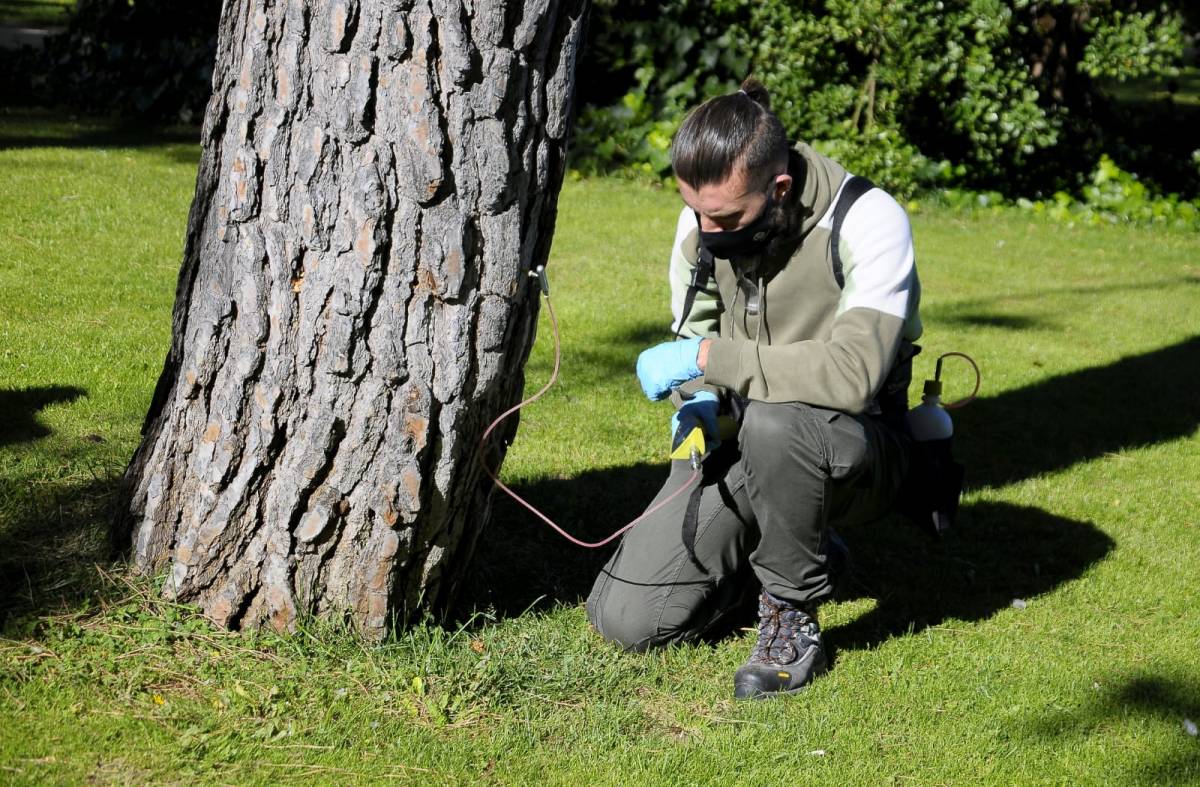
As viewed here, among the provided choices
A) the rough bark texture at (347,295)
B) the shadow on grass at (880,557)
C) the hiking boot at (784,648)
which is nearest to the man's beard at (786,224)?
the rough bark texture at (347,295)

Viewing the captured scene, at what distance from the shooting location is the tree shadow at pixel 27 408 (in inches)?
158

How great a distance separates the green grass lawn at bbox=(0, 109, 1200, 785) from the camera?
2.72 meters

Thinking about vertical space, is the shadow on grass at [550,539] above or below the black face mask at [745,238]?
below

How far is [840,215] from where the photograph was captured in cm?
308

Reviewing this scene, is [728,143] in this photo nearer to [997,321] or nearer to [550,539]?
[550,539]

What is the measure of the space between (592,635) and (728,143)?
4.51 ft

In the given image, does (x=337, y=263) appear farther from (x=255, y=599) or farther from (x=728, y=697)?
(x=728, y=697)

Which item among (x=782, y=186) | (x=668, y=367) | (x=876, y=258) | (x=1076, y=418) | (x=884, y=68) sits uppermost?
(x=884, y=68)

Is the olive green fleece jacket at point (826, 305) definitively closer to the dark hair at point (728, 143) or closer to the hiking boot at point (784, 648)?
the dark hair at point (728, 143)

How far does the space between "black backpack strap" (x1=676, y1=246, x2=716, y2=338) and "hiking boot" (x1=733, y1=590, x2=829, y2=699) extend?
787mm

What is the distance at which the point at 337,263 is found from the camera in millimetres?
2688

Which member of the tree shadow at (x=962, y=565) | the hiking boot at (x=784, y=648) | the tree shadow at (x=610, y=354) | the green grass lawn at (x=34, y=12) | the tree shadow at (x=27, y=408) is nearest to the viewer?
the hiking boot at (x=784, y=648)

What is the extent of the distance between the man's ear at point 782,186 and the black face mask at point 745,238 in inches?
0.6

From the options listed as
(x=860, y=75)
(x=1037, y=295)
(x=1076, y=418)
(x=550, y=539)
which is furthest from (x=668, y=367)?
(x=860, y=75)
